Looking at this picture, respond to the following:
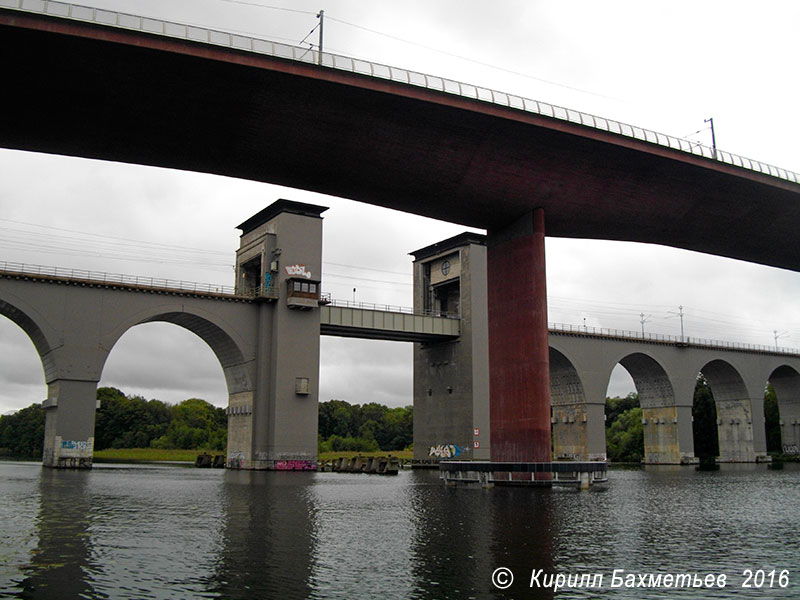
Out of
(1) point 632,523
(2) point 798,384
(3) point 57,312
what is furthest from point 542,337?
(2) point 798,384

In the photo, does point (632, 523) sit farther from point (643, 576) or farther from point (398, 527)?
point (643, 576)

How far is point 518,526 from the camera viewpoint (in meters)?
21.4

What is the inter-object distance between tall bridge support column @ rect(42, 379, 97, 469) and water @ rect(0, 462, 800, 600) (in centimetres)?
2032

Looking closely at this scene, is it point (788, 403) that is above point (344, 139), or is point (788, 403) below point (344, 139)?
below

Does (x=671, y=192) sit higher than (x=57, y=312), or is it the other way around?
(x=671, y=192)

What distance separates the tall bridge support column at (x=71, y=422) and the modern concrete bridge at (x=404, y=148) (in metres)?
22.4

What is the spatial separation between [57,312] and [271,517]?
1387 inches

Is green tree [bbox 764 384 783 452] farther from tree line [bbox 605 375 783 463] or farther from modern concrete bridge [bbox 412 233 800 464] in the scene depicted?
modern concrete bridge [bbox 412 233 800 464]

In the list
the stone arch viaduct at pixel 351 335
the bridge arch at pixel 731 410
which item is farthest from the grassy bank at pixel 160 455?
the bridge arch at pixel 731 410

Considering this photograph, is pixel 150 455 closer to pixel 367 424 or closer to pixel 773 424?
pixel 367 424

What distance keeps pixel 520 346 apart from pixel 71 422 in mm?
31562

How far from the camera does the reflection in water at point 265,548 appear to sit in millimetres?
12453

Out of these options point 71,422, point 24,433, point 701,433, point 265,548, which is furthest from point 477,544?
point 24,433

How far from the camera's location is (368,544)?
17.8m
